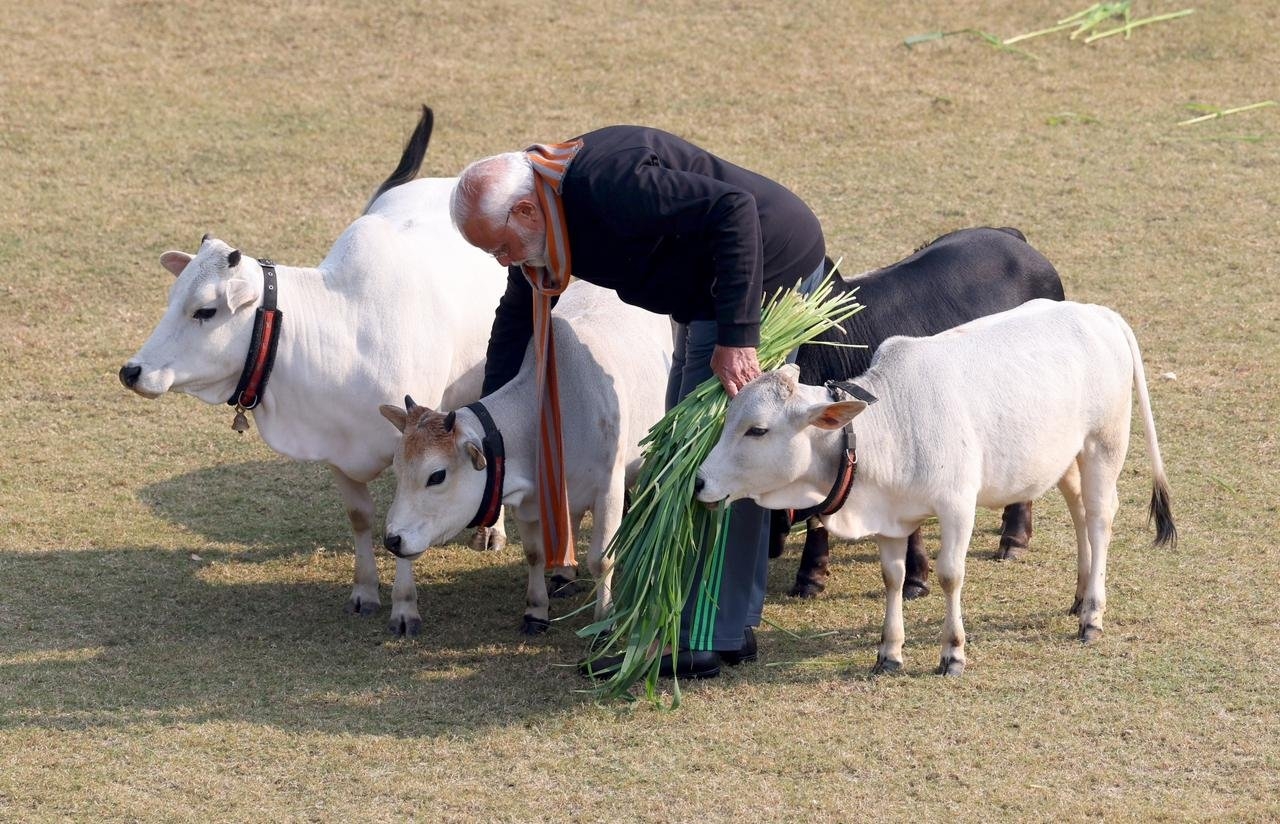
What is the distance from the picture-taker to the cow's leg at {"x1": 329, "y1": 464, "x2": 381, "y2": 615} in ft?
22.3

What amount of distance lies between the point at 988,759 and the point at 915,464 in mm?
1067

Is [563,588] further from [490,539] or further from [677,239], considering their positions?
[677,239]

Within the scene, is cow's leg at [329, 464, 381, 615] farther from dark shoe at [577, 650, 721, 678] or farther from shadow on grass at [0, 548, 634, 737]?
dark shoe at [577, 650, 721, 678]

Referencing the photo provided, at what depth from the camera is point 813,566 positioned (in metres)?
6.78

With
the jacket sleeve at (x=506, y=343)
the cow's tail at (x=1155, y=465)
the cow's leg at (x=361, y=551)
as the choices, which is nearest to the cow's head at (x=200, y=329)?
the cow's leg at (x=361, y=551)

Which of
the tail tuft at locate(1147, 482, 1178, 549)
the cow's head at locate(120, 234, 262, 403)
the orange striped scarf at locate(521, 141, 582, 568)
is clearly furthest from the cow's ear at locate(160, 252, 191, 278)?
the tail tuft at locate(1147, 482, 1178, 549)

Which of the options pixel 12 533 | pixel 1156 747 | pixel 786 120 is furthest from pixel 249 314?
pixel 786 120

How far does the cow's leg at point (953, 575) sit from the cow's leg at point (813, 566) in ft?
2.96

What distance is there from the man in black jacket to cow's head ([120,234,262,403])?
1357 millimetres

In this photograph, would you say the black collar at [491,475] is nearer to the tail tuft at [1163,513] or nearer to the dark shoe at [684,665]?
the dark shoe at [684,665]

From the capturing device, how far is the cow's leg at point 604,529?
6.16 m

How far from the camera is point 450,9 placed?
1500 cm

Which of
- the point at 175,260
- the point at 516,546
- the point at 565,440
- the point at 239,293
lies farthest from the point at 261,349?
the point at 516,546

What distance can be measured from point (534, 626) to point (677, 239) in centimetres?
189
